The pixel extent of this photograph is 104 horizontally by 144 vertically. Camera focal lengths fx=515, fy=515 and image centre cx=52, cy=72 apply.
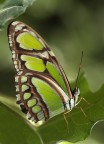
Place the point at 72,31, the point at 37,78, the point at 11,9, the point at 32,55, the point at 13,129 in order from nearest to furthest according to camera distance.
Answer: the point at 11,9 < the point at 13,129 < the point at 32,55 < the point at 37,78 < the point at 72,31

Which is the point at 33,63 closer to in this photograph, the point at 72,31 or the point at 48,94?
the point at 48,94

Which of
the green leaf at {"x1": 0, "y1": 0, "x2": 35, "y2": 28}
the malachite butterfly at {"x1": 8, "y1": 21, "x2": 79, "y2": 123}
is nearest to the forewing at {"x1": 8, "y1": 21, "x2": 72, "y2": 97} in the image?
the malachite butterfly at {"x1": 8, "y1": 21, "x2": 79, "y2": 123}

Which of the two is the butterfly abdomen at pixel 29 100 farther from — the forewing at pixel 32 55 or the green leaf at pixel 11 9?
the green leaf at pixel 11 9

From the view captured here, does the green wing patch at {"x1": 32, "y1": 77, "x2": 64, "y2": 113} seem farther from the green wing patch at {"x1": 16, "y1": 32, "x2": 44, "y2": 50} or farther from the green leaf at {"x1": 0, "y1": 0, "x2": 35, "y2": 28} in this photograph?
the green leaf at {"x1": 0, "y1": 0, "x2": 35, "y2": 28}

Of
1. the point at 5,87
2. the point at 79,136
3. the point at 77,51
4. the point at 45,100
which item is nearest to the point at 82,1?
the point at 77,51

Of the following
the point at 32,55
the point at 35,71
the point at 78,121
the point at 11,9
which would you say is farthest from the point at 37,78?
the point at 11,9

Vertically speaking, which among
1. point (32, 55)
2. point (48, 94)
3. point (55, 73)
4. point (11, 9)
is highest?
point (11, 9)
